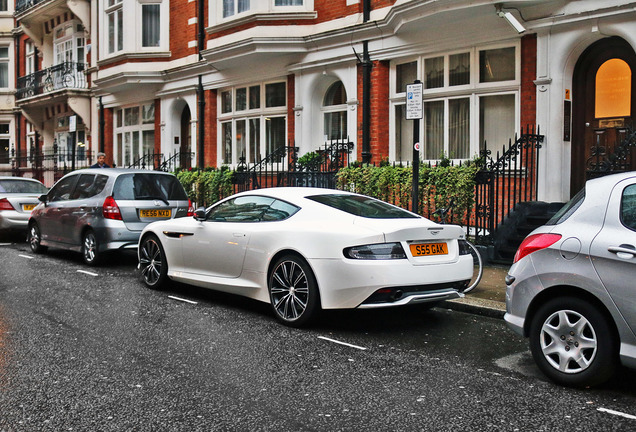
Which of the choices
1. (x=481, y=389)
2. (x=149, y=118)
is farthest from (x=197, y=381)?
(x=149, y=118)

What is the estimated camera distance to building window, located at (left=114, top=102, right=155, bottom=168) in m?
23.2

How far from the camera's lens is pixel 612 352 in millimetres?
4848

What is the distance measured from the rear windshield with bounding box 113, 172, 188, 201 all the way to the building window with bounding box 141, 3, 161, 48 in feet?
37.2

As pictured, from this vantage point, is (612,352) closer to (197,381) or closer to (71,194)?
(197,381)

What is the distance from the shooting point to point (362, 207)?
7.54 metres

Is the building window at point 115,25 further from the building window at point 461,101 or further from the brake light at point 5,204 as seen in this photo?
the building window at point 461,101

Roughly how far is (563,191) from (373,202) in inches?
199

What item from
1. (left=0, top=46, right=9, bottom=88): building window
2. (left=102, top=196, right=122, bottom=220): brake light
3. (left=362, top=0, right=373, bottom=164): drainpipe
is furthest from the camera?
(left=0, top=46, right=9, bottom=88): building window

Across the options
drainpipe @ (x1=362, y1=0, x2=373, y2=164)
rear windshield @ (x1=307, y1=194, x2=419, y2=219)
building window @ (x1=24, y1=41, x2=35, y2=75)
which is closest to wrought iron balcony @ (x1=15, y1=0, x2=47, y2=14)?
building window @ (x1=24, y1=41, x2=35, y2=75)

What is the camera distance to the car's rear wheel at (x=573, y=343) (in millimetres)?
4863

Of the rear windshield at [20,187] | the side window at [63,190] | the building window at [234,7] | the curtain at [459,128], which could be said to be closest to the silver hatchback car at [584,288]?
the curtain at [459,128]

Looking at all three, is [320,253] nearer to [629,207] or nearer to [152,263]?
[629,207]

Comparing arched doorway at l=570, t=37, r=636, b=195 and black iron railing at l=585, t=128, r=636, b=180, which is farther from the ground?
arched doorway at l=570, t=37, r=636, b=195

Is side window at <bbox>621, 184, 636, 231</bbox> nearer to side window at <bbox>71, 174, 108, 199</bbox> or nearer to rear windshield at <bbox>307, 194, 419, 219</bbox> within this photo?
rear windshield at <bbox>307, 194, 419, 219</bbox>
